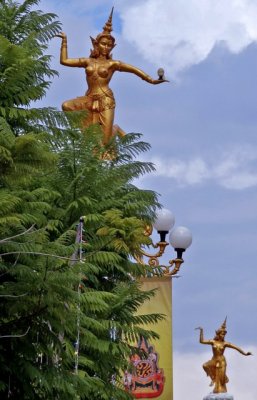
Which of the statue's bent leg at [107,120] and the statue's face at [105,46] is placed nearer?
the statue's face at [105,46]

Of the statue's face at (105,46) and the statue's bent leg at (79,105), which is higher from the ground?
the statue's face at (105,46)

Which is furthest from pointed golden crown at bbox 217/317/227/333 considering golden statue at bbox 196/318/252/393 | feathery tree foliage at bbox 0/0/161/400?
feathery tree foliage at bbox 0/0/161/400

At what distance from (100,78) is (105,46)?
92cm

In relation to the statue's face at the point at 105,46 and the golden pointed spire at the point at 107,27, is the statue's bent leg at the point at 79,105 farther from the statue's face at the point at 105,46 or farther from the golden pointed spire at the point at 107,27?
the golden pointed spire at the point at 107,27

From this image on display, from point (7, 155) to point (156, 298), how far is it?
11.4 meters

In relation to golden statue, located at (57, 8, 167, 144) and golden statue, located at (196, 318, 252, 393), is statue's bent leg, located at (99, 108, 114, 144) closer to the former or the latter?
golden statue, located at (57, 8, 167, 144)

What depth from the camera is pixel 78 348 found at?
87.6 ft

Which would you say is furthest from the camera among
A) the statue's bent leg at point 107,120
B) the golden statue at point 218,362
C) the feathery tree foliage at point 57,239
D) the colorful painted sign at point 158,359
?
the statue's bent leg at point 107,120

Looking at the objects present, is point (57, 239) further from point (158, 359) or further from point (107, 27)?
point (107, 27)

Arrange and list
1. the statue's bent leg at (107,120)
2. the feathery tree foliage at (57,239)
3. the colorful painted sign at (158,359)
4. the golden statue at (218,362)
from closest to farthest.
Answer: the feathery tree foliage at (57,239), the colorful painted sign at (158,359), the golden statue at (218,362), the statue's bent leg at (107,120)

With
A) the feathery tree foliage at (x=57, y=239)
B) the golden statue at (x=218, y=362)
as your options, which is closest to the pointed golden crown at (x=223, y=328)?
the golden statue at (x=218, y=362)

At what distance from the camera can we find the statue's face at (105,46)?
37.8 m

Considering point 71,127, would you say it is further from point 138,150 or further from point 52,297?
point 52,297

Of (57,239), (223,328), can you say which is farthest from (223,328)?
(57,239)
